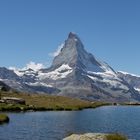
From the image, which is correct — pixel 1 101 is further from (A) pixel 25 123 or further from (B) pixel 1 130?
(B) pixel 1 130

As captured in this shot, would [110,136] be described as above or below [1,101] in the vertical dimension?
below

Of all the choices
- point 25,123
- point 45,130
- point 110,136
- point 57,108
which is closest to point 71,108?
point 57,108

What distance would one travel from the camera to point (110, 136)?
58656 mm

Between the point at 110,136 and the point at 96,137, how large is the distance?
206 centimetres

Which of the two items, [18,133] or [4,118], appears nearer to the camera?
[18,133]

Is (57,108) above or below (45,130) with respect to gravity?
above

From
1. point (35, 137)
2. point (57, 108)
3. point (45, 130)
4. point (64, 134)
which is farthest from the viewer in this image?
point (57, 108)

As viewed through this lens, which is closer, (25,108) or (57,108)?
(25,108)

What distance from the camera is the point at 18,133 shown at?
86.5m

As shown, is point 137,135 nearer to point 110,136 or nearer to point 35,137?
point 35,137

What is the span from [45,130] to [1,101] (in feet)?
264

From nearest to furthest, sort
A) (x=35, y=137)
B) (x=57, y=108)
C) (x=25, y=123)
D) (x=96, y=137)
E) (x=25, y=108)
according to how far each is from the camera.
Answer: (x=96, y=137), (x=35, y=137), (x=25, y=123), (x=25, y=108), (x=57, y=108)

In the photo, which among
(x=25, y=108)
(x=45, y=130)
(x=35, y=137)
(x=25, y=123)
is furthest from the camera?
(x=25, y=108)

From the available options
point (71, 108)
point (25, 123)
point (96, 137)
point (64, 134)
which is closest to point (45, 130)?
point (64, 134)
